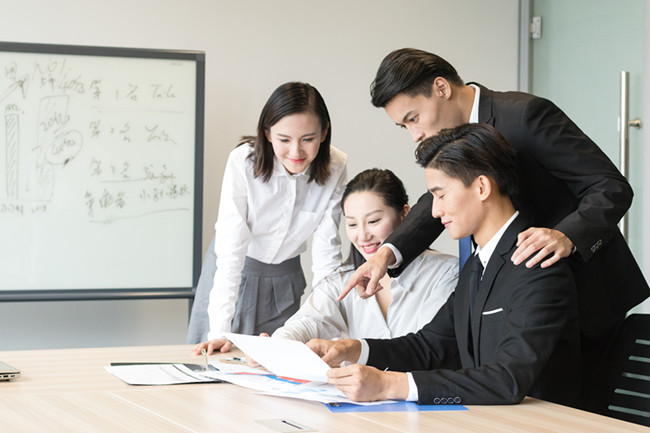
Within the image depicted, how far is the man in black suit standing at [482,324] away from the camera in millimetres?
1351

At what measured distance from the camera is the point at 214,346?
6.51 ft

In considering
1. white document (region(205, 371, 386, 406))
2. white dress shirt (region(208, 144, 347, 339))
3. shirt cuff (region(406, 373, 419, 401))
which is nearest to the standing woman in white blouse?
white dress shirt (region(208, 144, 347, 339))

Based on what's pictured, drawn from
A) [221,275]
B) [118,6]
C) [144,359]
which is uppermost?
[118,6]

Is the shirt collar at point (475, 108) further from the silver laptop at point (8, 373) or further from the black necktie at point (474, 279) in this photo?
the silver laptop at point (8, 373)

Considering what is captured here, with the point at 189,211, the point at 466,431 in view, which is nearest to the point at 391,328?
the point at 466,431

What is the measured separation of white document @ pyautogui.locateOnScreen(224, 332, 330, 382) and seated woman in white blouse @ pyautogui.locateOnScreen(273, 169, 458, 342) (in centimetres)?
34

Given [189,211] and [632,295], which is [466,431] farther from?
[189,211]

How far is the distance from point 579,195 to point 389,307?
0.58 meters

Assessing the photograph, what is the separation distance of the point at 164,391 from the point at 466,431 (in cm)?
58

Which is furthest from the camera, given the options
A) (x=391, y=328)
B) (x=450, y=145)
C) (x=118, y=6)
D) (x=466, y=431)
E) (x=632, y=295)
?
(x=118, y=6)

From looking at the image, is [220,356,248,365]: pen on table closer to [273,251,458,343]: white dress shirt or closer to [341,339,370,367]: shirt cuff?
[273,251,458,343]: white dress shirt

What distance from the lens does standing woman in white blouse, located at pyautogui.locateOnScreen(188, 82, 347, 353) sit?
228 cm

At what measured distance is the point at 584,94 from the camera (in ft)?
12.7

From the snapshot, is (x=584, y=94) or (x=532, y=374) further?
(x=584, y=94)
